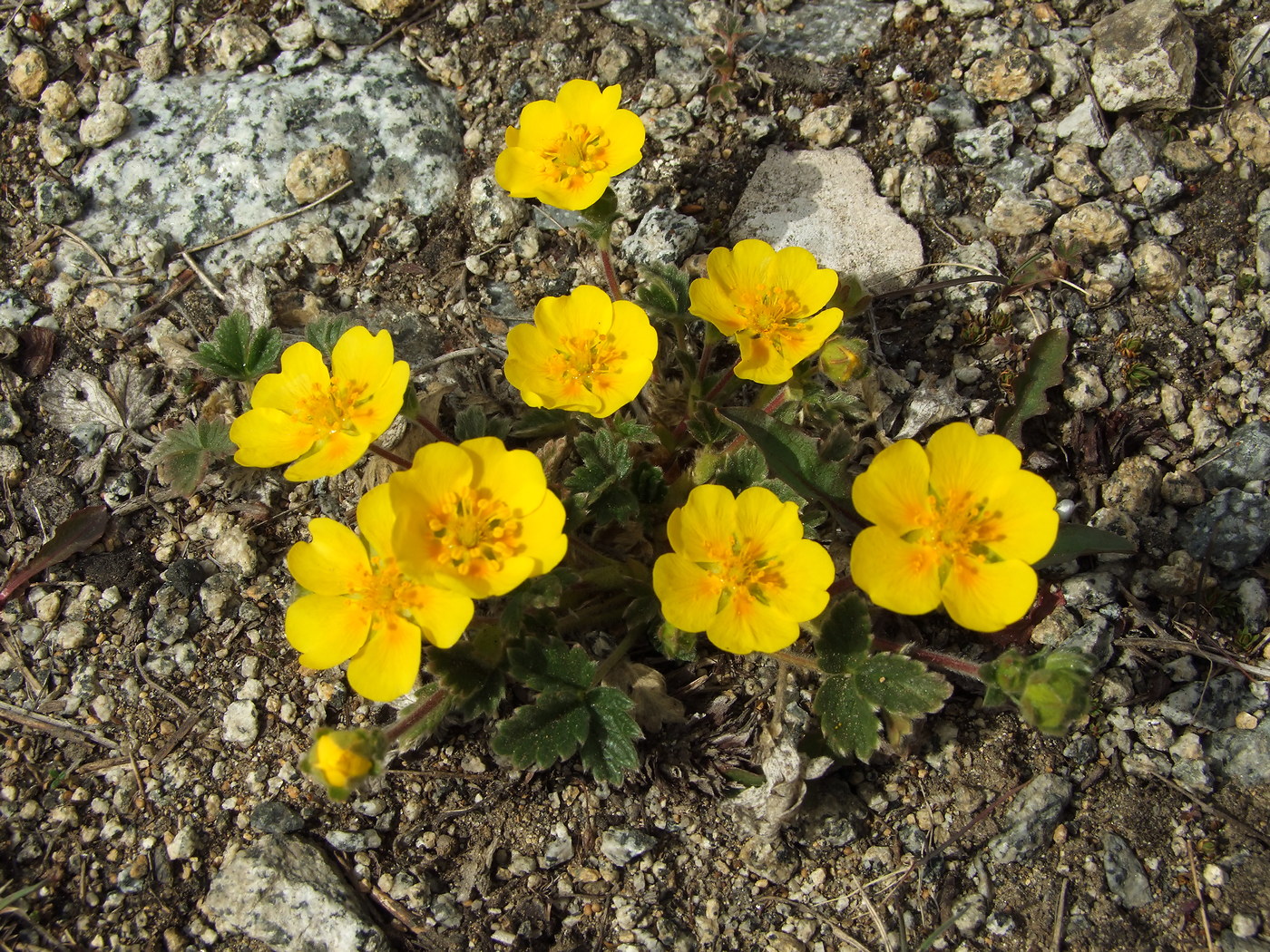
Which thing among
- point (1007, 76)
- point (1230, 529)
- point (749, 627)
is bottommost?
point (1230, 529)

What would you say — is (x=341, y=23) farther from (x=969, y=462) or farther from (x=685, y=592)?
(x=969, y=462)

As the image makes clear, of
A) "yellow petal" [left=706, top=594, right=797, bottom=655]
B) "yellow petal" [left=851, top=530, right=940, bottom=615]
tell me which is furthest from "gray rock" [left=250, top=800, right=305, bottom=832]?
"yellow petal" [left=851, top=530, right=940, bottom=615]

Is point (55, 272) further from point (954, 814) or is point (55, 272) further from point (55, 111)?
point (954, 814)

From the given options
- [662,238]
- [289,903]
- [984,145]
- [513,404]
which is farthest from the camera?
[984,145]

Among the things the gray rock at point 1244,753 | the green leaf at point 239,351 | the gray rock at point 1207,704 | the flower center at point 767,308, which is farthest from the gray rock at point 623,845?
the green leaf at point 239,351

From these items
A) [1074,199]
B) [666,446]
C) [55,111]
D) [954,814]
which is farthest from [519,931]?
[55,111]

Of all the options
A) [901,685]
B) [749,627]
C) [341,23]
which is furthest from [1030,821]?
[341,23]

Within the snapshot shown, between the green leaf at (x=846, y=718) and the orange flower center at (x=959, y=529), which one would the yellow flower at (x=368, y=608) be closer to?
the green leaf at (x=846, y=718)
